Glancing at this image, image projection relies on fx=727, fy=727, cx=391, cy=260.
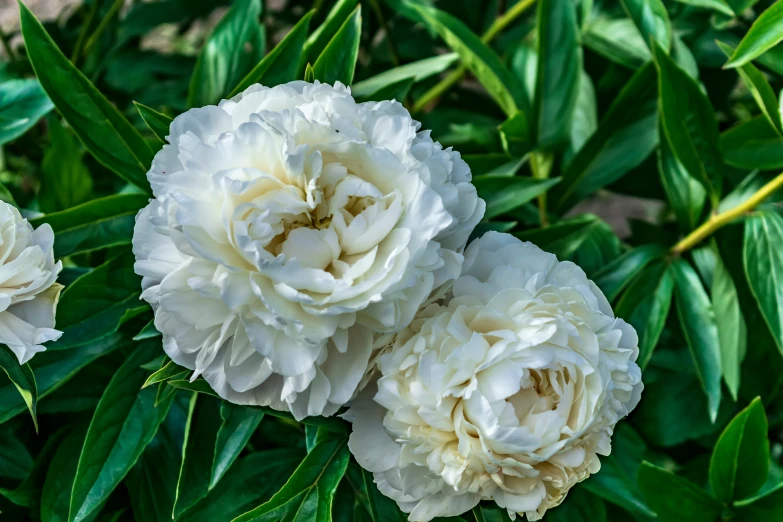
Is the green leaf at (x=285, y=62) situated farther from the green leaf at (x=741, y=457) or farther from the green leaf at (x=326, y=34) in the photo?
the green leaf at (x=741, y=457)

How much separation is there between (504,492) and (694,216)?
17.5 inches

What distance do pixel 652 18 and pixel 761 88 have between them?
143 millimetres

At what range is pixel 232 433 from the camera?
0.45 m

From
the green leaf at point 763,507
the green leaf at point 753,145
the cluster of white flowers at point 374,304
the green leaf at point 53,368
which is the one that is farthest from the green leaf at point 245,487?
the green leaf at point 753,145

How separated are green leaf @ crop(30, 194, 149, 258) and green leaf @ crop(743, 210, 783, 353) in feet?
1.55

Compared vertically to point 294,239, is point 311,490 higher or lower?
lower

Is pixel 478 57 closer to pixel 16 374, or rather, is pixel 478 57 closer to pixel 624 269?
pixel 624 269

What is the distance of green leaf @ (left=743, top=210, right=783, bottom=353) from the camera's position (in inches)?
22.4

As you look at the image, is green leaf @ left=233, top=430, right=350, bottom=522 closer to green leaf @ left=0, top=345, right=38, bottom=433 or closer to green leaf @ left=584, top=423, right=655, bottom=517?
green leaf @ left=0, top=345, right=38, bottom=433

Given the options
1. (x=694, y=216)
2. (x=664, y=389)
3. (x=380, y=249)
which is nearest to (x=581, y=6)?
(x=694, y=216)

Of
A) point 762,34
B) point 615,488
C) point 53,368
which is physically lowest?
point 615,488

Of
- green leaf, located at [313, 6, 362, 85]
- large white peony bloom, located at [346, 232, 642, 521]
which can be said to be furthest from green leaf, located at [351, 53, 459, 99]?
large white peony bloom, located at [346, 232, 642, 521]

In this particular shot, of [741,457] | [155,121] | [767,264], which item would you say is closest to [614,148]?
[767,264]

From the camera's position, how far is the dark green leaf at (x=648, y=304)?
2.01 feet
